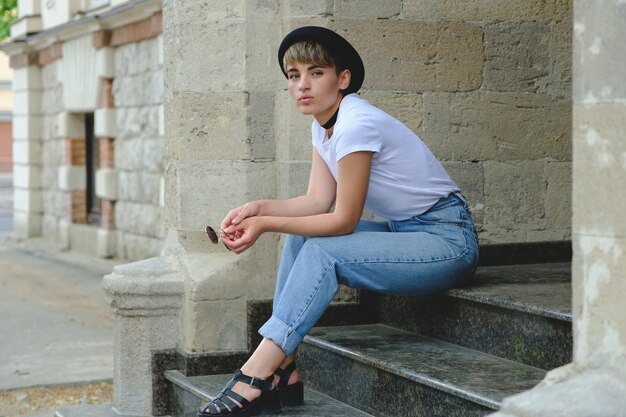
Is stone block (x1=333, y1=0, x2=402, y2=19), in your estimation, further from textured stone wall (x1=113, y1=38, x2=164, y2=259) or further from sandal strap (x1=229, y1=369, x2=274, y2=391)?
textured stone wall (x1=113, y1=38, x2=164, y2=259)

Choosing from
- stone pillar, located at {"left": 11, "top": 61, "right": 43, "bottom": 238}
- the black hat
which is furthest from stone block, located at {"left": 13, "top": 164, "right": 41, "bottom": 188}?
the black hat

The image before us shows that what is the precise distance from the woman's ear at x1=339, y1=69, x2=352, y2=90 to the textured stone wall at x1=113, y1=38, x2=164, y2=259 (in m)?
8.04

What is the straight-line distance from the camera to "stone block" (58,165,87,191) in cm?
1584

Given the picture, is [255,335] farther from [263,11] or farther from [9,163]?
[9,163]

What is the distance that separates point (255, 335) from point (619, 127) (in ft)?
8.45

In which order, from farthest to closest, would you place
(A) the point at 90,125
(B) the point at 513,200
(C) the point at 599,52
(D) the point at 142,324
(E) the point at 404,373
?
(A) the point at 90,125
(B) the point at 513,200
(D) the point at 142,324
(E) the point at 404,373
(C) the point at 599,52

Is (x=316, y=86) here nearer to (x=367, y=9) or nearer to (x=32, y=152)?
(x=367, y=9)

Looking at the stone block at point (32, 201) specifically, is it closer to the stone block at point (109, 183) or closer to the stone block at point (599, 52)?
the stone block at point (109, 183)

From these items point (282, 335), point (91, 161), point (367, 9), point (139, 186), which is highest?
point (367, 9)

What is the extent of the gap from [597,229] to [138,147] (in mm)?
10737

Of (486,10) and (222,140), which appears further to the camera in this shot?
(486,10)

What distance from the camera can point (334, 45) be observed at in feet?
14.3

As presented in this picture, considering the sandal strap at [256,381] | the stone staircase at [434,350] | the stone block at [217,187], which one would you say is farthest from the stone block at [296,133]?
the sandal strap at [256,381]

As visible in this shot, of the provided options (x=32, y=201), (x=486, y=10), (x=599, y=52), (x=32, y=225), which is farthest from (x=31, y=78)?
(x=599, y=52)
